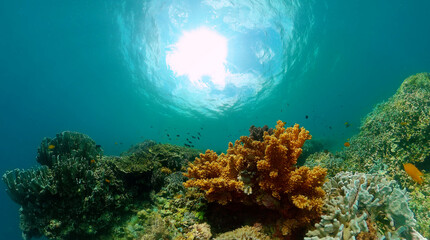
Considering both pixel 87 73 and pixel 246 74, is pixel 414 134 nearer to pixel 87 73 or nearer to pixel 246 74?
pixel 246 74

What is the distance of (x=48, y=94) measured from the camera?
44438 mm

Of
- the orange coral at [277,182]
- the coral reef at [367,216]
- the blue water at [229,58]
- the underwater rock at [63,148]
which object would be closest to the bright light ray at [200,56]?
the blue water at [229,58]

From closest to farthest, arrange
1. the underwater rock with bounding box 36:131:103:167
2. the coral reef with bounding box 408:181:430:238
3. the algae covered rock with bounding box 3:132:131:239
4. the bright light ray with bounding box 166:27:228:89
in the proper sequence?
the coral reef with bounding box 408:181:430:238 → the algae covered rock with bounding box 3:132:131:239 → the underwater rock with bounding box 36:131:103:167 → the bright light ray with bounding box 166:27:228:89

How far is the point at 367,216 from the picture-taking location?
2332 millimetres

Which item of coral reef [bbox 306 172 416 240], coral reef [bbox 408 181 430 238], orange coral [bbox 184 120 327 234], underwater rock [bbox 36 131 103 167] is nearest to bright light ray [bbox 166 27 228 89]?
underwater rock [bbox 36 131 103 167]

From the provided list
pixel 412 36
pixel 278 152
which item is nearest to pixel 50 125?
pixel 278 152

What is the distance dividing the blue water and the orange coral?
48.4 ft

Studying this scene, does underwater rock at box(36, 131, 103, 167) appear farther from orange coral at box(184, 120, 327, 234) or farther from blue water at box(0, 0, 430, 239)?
blue water at box(0, 0, 430, 239)

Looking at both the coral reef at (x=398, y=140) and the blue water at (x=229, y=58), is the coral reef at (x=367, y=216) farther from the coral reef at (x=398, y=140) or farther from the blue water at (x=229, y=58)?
the blue water at (x=229, y=58)

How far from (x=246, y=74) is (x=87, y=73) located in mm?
28064

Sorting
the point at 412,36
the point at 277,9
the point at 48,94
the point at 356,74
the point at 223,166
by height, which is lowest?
the point at 223,166

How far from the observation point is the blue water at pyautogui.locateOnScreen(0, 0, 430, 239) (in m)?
20.5

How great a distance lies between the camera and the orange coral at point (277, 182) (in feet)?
8.40

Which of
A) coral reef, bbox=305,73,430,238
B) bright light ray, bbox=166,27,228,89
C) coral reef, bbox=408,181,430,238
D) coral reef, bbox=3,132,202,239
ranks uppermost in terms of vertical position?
bright light ray, bbox=166,27,228,89
